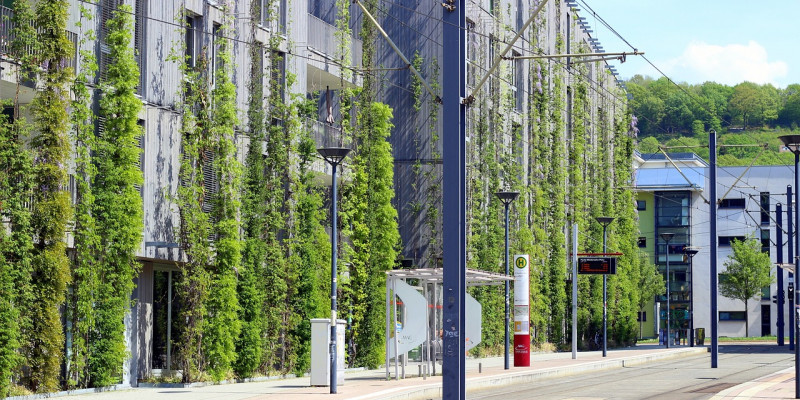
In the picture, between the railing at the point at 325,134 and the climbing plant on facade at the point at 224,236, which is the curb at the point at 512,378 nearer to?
the climbing plant on facade at the point at 224,236

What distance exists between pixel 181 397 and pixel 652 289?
6813 cm

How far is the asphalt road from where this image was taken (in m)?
27.7

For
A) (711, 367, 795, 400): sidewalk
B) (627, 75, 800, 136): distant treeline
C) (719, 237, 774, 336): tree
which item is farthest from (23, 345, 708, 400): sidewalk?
(627, 75, 800, 136): distant treeline

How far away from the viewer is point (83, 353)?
2686 cm

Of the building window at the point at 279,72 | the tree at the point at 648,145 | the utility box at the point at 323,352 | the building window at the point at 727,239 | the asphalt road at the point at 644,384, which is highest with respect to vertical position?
the tree at the point at 648,145

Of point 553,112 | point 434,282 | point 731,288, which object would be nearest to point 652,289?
point 731,288

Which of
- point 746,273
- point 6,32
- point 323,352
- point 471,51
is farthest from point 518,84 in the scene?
point 746,273

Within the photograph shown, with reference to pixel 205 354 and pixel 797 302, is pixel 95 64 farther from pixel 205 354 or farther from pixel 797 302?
pixel 797 302

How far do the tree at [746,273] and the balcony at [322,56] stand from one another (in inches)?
2423

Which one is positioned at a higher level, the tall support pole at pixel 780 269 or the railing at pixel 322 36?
the railing at pixel 322 36

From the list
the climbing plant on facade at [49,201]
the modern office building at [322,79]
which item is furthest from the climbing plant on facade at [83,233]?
the climbing plant on facade at [49,201]

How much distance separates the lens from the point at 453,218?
1817 centimetres

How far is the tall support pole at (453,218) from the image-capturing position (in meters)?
18.1

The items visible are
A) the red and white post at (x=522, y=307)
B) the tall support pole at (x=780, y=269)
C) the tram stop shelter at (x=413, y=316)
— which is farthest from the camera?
the tall support pole at (x=780, y=269)
